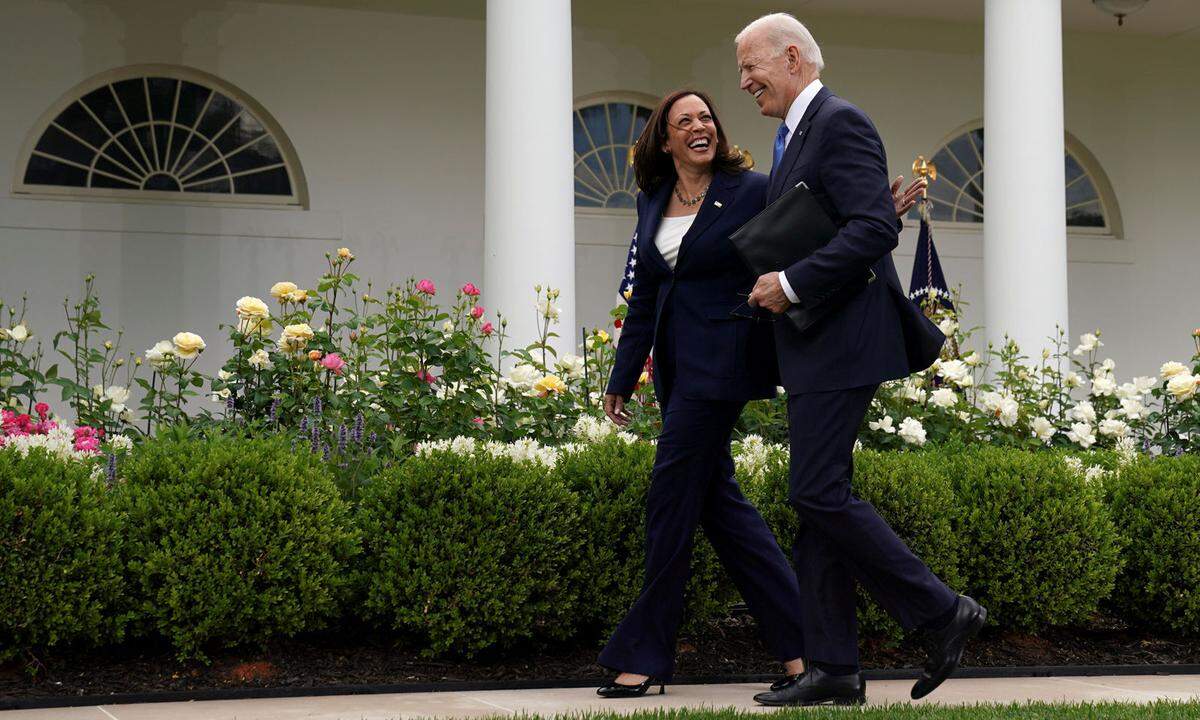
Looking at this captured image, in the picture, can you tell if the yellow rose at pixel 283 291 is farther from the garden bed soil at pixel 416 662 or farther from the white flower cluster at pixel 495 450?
the garden bed soil at pixel 416 662

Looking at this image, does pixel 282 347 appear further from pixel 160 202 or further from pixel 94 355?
pixel 160 202

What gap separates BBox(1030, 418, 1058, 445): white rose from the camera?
6168 mm

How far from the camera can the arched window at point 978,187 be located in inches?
568

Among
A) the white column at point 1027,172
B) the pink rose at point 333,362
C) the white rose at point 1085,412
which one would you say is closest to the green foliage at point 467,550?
the pink rose at point 333,362

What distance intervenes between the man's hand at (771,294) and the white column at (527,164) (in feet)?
16.7

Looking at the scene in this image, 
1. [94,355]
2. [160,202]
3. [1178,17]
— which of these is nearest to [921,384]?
[94,355]

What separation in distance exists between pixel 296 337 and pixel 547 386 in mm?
1052

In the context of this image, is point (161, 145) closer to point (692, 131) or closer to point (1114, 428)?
point (1114, 428)

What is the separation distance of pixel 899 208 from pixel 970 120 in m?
11.1

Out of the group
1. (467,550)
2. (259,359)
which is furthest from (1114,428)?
(259,359)

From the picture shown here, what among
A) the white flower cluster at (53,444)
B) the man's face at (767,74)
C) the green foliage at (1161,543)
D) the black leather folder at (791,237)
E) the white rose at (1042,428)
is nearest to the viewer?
the black leather folder at (791,237)

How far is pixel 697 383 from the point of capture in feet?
13.1

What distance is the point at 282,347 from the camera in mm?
5512

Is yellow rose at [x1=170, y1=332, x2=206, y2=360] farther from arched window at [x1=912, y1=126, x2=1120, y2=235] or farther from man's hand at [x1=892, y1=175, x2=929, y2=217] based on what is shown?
arched window at [x1=912, y1=126, x2=1120, y2=235]
